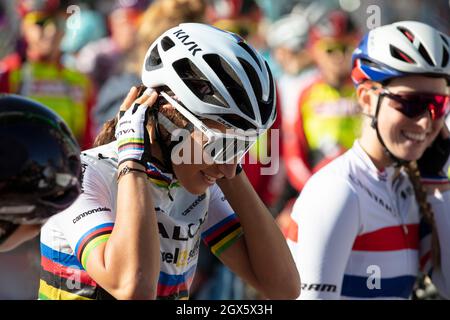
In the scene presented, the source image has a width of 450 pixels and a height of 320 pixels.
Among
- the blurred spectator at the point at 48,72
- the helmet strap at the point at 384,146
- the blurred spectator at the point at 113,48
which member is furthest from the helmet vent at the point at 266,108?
the blurred spectator at the point at 113,48

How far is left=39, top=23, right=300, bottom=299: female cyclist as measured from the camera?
351cm

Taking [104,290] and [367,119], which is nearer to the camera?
[104,290]

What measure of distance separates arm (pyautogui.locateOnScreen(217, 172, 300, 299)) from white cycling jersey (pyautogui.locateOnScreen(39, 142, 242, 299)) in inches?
3.5

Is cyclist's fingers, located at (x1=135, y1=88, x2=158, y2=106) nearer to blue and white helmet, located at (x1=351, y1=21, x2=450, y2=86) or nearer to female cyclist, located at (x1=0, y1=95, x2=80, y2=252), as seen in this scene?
female cyclist, located at (x1=0, y1=95, x2=80, y2=252)

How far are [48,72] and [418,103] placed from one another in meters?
4.67

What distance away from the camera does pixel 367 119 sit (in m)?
5.43

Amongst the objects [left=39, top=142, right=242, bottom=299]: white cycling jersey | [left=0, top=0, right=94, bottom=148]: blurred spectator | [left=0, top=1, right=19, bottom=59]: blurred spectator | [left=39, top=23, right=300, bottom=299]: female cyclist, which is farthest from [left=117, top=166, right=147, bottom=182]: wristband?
[left=0, top=1, right=19, bottom=59]: blurred spectator

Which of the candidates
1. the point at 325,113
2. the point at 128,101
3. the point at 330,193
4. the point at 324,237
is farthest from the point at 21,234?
the point at 325,113

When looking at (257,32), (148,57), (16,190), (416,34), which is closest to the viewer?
(16,190)

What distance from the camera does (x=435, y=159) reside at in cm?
555

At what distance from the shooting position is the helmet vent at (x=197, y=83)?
12.3 feet

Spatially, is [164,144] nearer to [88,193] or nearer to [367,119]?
[88,193]
